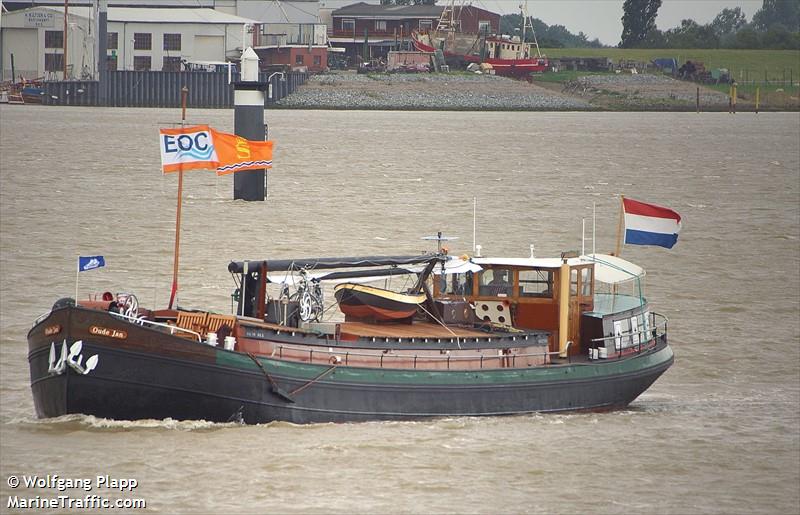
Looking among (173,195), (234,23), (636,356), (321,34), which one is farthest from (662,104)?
(636,356)

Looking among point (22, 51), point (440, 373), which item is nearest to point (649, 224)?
point (440, 373)

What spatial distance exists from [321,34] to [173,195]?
10963cm

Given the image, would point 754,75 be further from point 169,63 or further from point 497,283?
point 497,283

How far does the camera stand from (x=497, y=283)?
27000 millimetres

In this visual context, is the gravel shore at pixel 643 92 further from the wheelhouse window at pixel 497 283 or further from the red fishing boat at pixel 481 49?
the wheelhouse window at pixel 497 283

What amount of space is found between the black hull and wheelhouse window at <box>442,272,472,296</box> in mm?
2425

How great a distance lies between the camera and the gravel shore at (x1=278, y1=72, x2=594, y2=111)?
163 m

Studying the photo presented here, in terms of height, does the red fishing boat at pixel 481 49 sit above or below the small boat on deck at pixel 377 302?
above

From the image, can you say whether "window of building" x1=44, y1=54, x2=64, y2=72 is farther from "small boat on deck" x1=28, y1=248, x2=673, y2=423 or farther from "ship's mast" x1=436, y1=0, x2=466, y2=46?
"small boat on deck" x1=28, y1=248, x2=673, y2=423

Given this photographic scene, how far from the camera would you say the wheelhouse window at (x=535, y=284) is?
26984mm

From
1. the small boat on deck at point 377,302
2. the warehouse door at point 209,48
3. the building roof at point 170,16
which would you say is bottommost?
the small boat on deck at point 377,302

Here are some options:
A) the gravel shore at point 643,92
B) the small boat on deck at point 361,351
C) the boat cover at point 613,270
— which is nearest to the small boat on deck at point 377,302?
the small boat on deck at point 361,351

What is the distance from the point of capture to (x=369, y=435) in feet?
76.9

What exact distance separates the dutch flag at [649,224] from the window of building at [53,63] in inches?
4740
